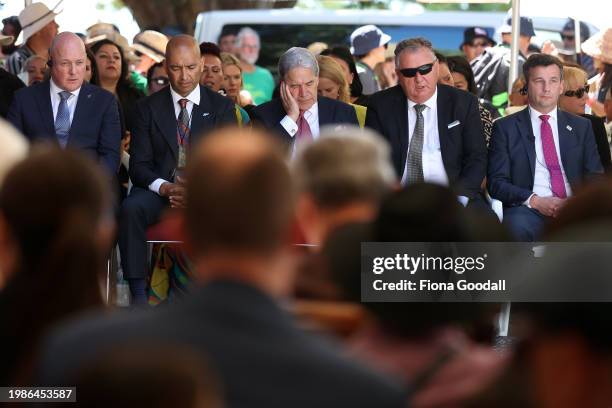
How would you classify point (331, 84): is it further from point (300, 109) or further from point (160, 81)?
point (160, 81)

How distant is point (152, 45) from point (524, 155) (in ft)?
15.1

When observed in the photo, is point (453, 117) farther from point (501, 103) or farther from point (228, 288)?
point (228, 288)

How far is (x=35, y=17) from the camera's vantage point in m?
10.3

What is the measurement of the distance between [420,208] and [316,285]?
892 millimetres

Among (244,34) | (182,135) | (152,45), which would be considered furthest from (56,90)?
(244,34)

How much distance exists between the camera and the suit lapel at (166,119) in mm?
8320

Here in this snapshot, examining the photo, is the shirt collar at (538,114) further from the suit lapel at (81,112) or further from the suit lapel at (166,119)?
the suit lapel at (81,112)

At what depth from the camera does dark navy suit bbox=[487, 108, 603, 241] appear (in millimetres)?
8328

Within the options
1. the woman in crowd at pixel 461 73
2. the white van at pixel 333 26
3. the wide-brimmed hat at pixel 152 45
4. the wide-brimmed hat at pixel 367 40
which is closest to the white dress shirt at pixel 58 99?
the woman in crowd at pixel 461 73

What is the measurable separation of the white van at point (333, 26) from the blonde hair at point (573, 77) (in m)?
6.13

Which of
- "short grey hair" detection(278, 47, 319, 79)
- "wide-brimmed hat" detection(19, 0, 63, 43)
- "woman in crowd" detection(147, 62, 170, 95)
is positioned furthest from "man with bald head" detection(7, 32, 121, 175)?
"woman in crowd" detection(147, 62, 170, 95)

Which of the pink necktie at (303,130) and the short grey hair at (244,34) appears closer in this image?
the pink necktie at (303,130)

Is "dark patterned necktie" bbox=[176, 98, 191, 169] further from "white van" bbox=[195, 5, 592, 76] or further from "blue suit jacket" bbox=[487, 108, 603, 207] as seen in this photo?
"white van" bbox=[195, 5, 592, 76]

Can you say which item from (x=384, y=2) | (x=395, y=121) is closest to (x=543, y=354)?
(x=395, y=121)
